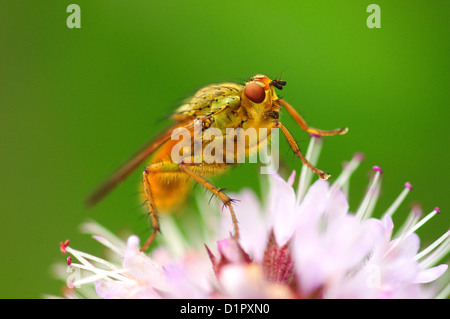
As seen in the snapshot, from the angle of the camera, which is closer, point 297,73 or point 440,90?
point 440,90

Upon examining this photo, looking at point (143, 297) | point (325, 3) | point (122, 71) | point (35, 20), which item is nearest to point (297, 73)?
point (325, 3)

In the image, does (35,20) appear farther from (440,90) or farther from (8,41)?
(440,90)

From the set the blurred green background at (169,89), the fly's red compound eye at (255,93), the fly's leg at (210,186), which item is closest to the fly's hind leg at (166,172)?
the fly's leg at (210,186)

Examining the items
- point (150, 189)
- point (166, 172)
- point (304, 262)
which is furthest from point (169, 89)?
point (304, 262)

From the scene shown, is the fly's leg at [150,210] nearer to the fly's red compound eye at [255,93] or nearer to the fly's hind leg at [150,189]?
the fly's hind leg at [150,189]

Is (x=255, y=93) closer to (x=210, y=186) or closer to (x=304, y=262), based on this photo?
(x=210, y=186)

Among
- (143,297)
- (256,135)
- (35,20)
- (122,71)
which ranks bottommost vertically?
(143,297)
